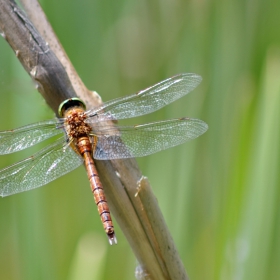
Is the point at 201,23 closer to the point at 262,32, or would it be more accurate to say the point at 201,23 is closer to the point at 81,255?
the point at 262,32

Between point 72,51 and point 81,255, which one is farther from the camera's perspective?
point 72,51

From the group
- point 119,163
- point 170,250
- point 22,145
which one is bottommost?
point 170,250

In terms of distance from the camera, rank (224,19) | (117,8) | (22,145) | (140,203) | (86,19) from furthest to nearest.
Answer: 1. (117,8)
2. (86,19)
3. (224,19)
4. (22,145)
5. (140,203)

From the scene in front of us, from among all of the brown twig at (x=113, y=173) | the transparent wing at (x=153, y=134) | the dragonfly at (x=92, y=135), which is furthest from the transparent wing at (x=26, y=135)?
the brown twig at (x=113, y=173)

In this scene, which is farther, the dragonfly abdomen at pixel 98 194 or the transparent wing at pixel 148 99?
the transparent wing at pixel 148 99

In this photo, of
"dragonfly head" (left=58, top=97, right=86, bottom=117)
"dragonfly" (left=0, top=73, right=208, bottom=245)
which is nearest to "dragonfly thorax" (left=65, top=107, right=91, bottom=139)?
"dragonfly" (left=0, top=73, right=208, bottom=245)

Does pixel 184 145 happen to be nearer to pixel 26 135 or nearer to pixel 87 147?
pixel 87 147

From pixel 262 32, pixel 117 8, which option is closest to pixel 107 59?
pixel 117 8

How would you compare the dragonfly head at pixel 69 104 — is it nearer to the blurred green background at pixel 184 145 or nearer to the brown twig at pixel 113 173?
the brown twig at pixel 113 173
